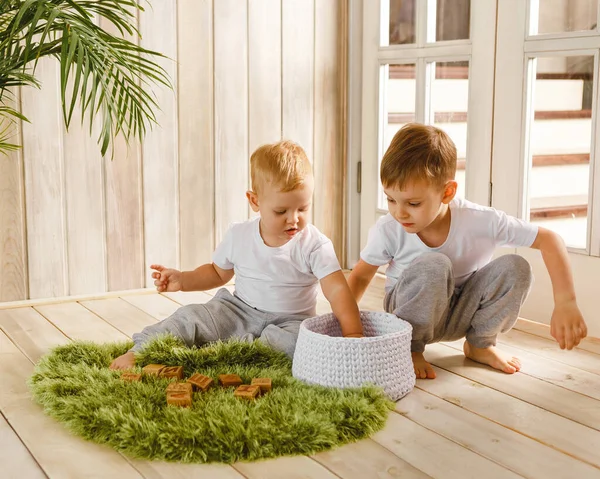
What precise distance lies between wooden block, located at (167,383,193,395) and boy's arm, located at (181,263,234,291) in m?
0.46

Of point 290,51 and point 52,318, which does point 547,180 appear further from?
point 52,318

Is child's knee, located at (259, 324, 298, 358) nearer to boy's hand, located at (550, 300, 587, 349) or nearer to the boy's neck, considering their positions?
the boy's neck

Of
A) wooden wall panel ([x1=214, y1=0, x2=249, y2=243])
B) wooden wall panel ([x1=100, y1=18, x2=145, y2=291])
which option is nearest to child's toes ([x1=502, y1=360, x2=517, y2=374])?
wooden wall panel ([x1=214, y1=0, x2=249, y2=243])

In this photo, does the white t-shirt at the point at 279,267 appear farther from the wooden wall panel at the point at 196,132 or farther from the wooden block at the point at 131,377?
the wooden wall panel at the point at 196,132

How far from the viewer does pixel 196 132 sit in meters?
2.60

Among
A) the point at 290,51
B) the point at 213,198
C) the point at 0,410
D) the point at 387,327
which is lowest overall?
the point at 0,410

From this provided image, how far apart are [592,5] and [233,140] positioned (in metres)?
1.21

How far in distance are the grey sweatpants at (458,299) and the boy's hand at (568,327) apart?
0.13m

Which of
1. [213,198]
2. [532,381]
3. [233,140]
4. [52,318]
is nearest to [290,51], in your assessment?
[233,140]

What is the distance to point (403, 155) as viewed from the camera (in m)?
1.69

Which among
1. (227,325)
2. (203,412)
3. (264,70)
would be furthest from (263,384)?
(264,70)

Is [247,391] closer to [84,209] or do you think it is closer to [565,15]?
Result: [84,209]

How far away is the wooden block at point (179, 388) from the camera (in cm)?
150

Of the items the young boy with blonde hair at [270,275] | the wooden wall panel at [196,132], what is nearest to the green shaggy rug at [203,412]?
the young boy with blonde hair at [270,275]
